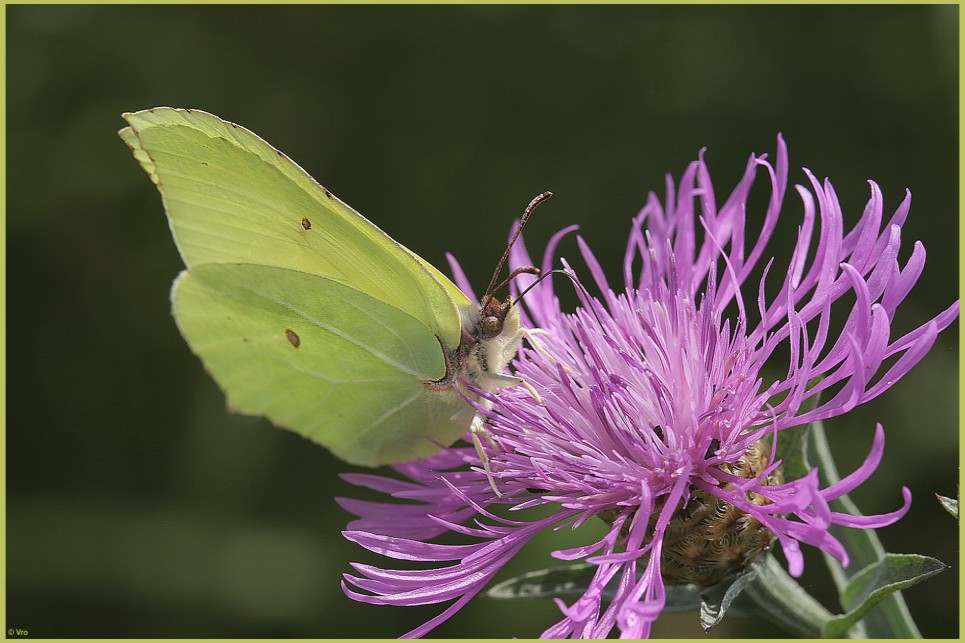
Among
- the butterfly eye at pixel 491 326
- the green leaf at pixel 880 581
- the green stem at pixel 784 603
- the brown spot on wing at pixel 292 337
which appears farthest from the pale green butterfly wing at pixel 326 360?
the green leaf at pixel 880 581

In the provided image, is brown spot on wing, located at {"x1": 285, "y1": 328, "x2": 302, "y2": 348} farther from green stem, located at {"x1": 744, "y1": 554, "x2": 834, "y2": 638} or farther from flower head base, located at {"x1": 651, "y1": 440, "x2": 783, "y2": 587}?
green stem, located at {"x1": 744, "y1": 554, "x2": 834, "y2": 638}

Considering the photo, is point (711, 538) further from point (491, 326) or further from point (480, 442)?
point (491, 326)

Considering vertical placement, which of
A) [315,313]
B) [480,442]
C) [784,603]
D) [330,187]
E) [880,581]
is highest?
[330,187]

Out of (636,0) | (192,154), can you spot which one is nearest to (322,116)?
(636,0)

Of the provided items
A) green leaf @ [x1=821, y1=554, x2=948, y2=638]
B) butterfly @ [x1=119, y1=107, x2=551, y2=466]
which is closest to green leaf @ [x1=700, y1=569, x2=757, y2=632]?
green leaf @ [x1=821, y1=554, x2=948, y2=638]

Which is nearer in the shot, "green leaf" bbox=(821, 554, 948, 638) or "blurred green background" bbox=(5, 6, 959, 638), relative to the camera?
"green leaf" bbox=(821, 554, 948, 638)

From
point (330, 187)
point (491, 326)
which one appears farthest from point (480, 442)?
point (330, 187)

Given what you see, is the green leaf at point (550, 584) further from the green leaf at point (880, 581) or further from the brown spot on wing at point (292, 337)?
the brown spot on wing at point (292, 337)
